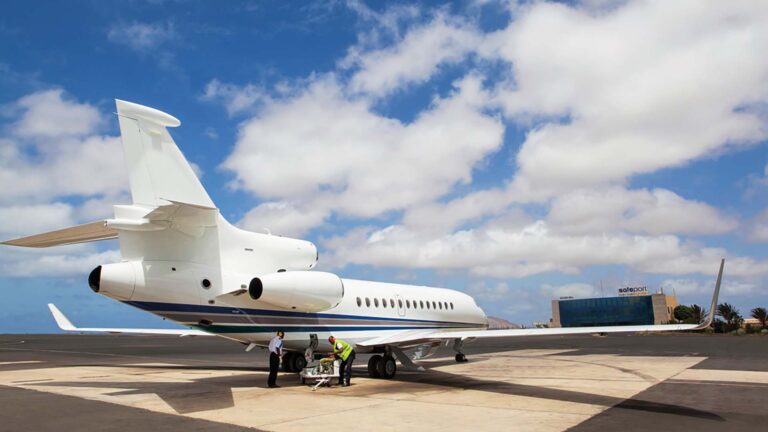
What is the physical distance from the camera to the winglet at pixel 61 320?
20.5 metres

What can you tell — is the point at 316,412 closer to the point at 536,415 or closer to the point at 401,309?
the point at 536,415

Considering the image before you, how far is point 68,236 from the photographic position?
1212 cm

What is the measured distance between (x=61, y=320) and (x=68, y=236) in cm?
1070

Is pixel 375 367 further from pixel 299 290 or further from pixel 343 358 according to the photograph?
pixel 299 290

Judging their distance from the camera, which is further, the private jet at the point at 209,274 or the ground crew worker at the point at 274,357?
the ground crew worker at the point at 274,357

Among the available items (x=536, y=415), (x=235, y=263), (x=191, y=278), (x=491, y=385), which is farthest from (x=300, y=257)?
(x=536, y=415)

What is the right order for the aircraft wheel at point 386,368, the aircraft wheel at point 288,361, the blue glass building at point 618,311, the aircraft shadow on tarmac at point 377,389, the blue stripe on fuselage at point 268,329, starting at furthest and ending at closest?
the blue glass building at point 618,311, the aircraft wheel at point 288,361, the aircraft wheel at point 386,368, the blue stripe on fuselage at point 268,329, the aircraft shadow on tarmac at point 377,389

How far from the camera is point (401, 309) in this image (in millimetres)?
18609

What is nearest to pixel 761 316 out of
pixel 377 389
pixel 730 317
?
pixel 730 317

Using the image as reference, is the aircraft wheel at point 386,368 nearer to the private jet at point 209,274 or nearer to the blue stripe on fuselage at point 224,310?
the private jet at point 209,274

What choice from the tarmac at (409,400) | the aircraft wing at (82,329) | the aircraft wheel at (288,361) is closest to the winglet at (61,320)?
the aircraft wing at (82,329)

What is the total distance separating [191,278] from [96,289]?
2011 millimetres

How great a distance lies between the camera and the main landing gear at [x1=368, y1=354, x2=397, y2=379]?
15.9m

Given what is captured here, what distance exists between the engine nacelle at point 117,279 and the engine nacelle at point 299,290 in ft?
8.06
